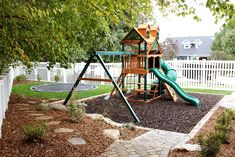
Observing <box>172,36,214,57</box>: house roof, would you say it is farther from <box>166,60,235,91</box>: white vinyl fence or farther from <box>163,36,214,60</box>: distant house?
<box>166,60,235,91</box>: white vinyl fence

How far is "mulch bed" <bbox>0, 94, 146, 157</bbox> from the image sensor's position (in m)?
3.74

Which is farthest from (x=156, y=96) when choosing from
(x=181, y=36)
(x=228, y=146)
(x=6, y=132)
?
(x=181, y=36)

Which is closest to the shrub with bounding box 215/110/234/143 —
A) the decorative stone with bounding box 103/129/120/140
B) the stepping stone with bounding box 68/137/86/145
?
the decorative stone with bounding box 103/129/120/140

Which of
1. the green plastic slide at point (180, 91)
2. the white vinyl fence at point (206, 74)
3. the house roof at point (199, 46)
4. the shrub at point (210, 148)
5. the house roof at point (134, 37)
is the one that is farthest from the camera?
the house roof at point (199, 46)

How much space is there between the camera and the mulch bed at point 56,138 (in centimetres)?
374

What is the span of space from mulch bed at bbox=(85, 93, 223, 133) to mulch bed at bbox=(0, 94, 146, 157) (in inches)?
38.7

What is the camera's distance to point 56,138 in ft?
14.1

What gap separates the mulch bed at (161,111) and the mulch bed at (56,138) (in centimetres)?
98

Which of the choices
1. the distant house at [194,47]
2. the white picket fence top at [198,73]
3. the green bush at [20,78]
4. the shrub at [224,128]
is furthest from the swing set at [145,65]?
the distant house at [194,47]

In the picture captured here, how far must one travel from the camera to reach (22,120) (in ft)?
17.3

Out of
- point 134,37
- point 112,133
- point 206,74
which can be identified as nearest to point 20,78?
point 134,37

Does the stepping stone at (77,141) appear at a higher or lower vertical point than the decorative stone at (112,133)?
higher

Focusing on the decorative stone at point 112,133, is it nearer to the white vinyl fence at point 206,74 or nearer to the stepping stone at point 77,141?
the stepping stone at point 77,141

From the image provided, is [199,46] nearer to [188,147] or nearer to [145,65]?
[145,65]
